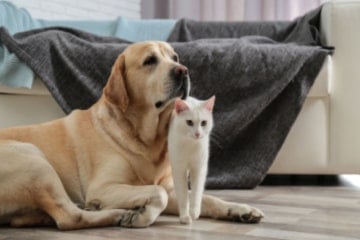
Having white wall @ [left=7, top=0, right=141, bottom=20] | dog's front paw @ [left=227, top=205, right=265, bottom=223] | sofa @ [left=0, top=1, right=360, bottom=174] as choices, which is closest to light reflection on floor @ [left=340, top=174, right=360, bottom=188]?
sofa @ [left=0, top=1, right=360, bottom=174]

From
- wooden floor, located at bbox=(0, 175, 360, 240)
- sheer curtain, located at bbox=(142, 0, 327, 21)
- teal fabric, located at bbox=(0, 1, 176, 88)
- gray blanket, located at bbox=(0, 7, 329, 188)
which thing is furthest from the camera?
sheer curtain, located at bbox=(142, 0, 327, 21)

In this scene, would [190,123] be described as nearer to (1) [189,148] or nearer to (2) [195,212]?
(1) [189,148]

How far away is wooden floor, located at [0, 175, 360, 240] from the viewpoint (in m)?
1.46

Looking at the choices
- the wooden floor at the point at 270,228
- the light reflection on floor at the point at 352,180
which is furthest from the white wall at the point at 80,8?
the wooden floor at the point at 270,228

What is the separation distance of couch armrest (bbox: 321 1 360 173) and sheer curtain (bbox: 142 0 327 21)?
68.6 inches

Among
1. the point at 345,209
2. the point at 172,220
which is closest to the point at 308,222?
the point at 345,209

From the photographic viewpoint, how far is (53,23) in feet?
10.2

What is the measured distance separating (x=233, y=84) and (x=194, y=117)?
96 cm

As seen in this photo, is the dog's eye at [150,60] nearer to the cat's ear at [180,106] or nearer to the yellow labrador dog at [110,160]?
the yellow labrador dog at [110,160]

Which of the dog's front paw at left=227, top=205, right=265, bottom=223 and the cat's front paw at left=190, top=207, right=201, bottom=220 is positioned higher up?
the cat's front paw at left=190, top=207, right=201, bottom=220

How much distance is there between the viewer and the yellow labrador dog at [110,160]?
154 cm

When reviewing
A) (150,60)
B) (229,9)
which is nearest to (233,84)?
(150,60)

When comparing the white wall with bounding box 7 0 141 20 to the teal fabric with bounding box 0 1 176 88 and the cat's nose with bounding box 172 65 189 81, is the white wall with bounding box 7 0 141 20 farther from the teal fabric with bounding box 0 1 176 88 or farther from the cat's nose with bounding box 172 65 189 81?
the cat's nose with bounding box 172 65 189 81

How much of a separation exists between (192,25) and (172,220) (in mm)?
1678
